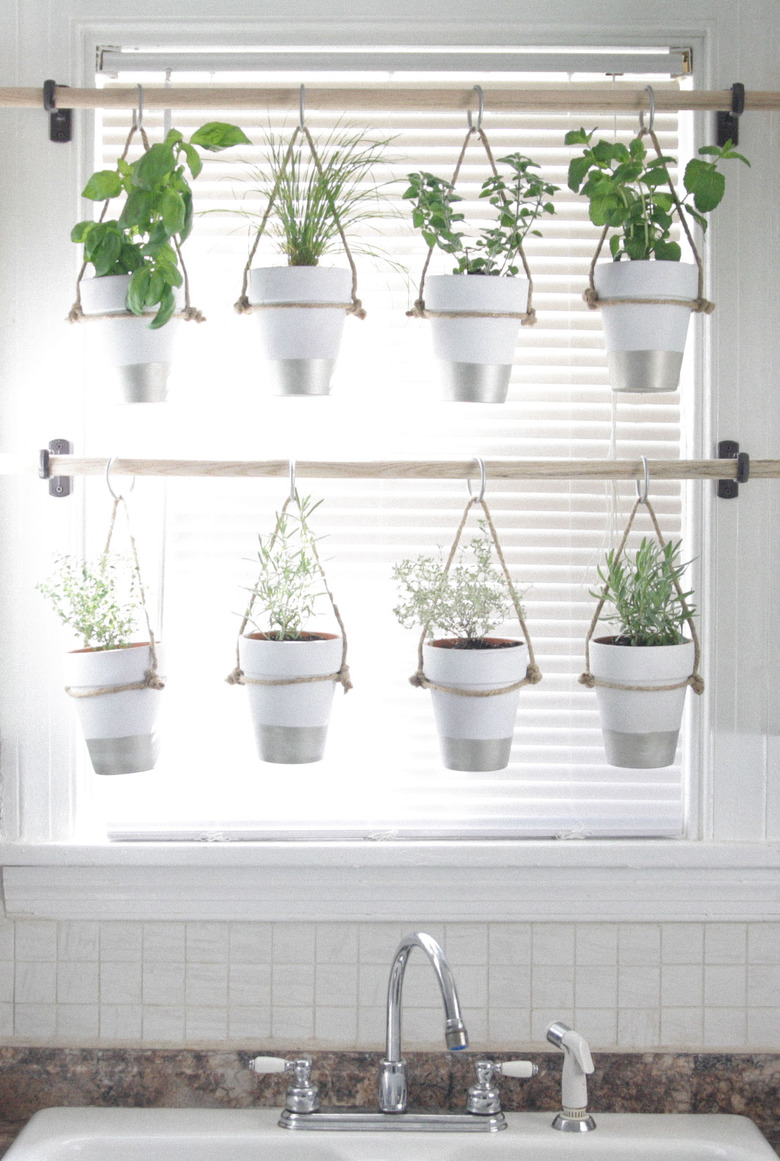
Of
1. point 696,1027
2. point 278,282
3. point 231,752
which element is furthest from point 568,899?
point 278,282

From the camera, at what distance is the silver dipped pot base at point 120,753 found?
1436 mm

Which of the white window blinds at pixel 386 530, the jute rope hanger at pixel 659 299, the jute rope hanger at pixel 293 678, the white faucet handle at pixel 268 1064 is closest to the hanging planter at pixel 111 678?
the jute rope hanger at pixel 293 678

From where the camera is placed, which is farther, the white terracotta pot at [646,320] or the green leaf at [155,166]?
the white terracotta pot at [646,320]

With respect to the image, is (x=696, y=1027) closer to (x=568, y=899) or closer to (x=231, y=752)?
(x=568, y=899)

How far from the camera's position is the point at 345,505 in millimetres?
1686

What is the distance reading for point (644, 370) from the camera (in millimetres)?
1446

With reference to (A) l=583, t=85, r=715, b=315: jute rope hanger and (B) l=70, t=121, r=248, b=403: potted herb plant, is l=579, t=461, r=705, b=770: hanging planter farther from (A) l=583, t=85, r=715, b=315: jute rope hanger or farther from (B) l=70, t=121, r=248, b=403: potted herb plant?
(B) l=70, t=121, r=248, b=403: potted herb plant

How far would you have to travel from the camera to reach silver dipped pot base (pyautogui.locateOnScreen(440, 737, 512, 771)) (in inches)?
56.1

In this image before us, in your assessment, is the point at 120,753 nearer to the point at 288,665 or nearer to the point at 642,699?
the point at 288,665

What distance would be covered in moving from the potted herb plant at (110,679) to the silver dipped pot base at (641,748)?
24.0 inches

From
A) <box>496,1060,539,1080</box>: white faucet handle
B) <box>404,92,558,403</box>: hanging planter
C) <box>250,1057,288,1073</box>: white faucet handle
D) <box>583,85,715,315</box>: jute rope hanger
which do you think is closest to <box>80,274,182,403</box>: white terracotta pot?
<box>404,92,558,403</box>: hanging planter

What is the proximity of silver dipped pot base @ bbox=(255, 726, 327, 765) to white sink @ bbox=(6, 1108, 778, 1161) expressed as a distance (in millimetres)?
527

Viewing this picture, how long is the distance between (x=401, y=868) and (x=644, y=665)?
0.48 m

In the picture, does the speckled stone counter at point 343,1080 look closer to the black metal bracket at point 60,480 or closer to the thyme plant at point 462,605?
the thyme plant at point 462,605
